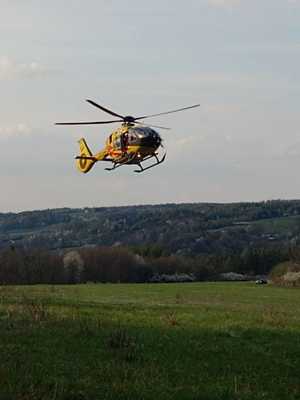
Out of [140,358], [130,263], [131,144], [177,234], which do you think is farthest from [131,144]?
[177,234]

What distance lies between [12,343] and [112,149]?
2052 cm

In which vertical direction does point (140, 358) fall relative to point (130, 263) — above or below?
above

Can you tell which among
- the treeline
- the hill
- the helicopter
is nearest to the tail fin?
the helicopter

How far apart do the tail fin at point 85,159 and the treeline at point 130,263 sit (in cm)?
5782

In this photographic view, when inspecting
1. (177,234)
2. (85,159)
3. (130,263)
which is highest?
(85,159)

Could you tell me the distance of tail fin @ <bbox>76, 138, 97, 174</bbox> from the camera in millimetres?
38888

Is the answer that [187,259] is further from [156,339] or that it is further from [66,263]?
[156,339]

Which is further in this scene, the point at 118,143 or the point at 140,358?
Answer: the point at 118,143

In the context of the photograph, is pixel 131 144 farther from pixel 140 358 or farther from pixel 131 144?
pixel 140 358

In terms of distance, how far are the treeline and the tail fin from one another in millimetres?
57823

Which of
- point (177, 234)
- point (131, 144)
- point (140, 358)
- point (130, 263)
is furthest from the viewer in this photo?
point (177, 234)

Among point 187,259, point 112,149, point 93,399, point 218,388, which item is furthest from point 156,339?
point 187,259

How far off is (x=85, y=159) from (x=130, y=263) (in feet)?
252

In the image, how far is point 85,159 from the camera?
130 feet
